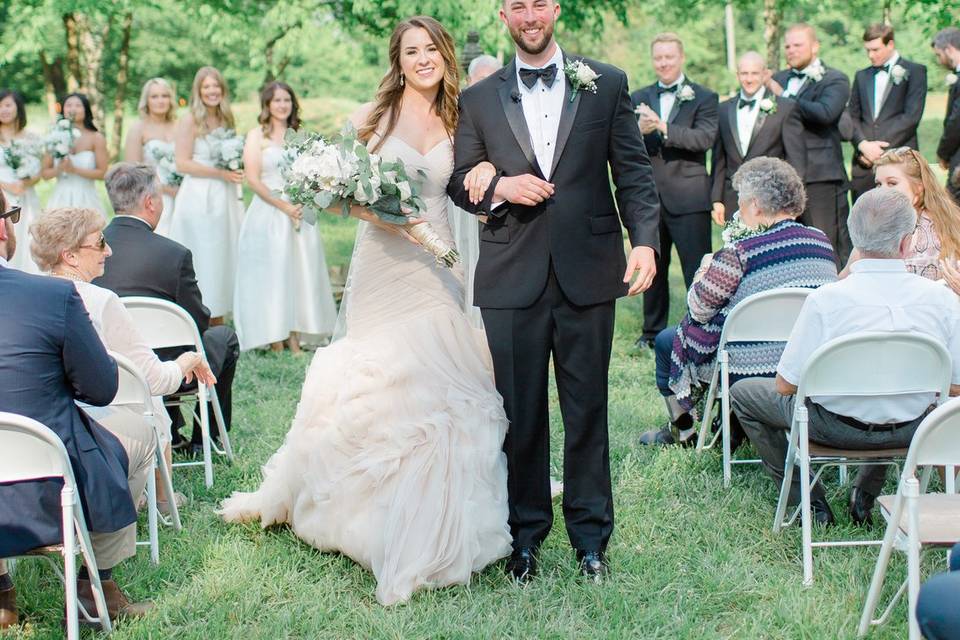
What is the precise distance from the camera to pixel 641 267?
423cm

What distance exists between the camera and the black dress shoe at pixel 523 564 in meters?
4.53

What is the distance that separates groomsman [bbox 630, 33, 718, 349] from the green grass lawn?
3647 mm

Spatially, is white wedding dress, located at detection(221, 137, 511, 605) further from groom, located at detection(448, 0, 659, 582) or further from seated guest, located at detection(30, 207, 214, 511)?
seated guest, located at detection(30, 207, 214, 511)

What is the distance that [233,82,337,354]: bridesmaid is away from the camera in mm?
9469

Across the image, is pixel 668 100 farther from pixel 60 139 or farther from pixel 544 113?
pixel 60 139

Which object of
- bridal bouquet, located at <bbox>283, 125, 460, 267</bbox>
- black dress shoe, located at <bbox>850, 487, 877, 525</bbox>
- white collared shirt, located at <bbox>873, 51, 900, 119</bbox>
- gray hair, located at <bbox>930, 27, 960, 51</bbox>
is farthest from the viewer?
white collared shirt, located at <bbox>873, 51, 900, 119</bbox>

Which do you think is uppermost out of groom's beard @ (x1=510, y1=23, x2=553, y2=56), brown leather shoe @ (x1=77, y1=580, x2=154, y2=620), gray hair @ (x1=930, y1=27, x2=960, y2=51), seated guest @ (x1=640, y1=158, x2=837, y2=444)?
groom's beard @ (x1=510, y1=23, x2=553, y2=56)

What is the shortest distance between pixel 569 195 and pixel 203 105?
6.45 m

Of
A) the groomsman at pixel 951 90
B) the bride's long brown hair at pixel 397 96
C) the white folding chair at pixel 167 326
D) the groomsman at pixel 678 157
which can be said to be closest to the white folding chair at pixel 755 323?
the bride's long brown hair at pixel 397 96

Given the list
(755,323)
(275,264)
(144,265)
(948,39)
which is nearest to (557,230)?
(755,323)

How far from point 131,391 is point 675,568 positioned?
2.44 meters

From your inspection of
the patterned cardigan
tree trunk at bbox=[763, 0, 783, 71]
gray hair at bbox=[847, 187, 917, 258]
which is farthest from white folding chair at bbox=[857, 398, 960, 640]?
tree trunk at bbox=[763, 0, 783, 71]

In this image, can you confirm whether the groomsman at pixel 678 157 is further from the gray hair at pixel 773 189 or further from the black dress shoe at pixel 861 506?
the black dress shoe at pixel 861 506

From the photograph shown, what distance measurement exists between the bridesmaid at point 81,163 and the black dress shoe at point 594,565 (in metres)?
7.77
